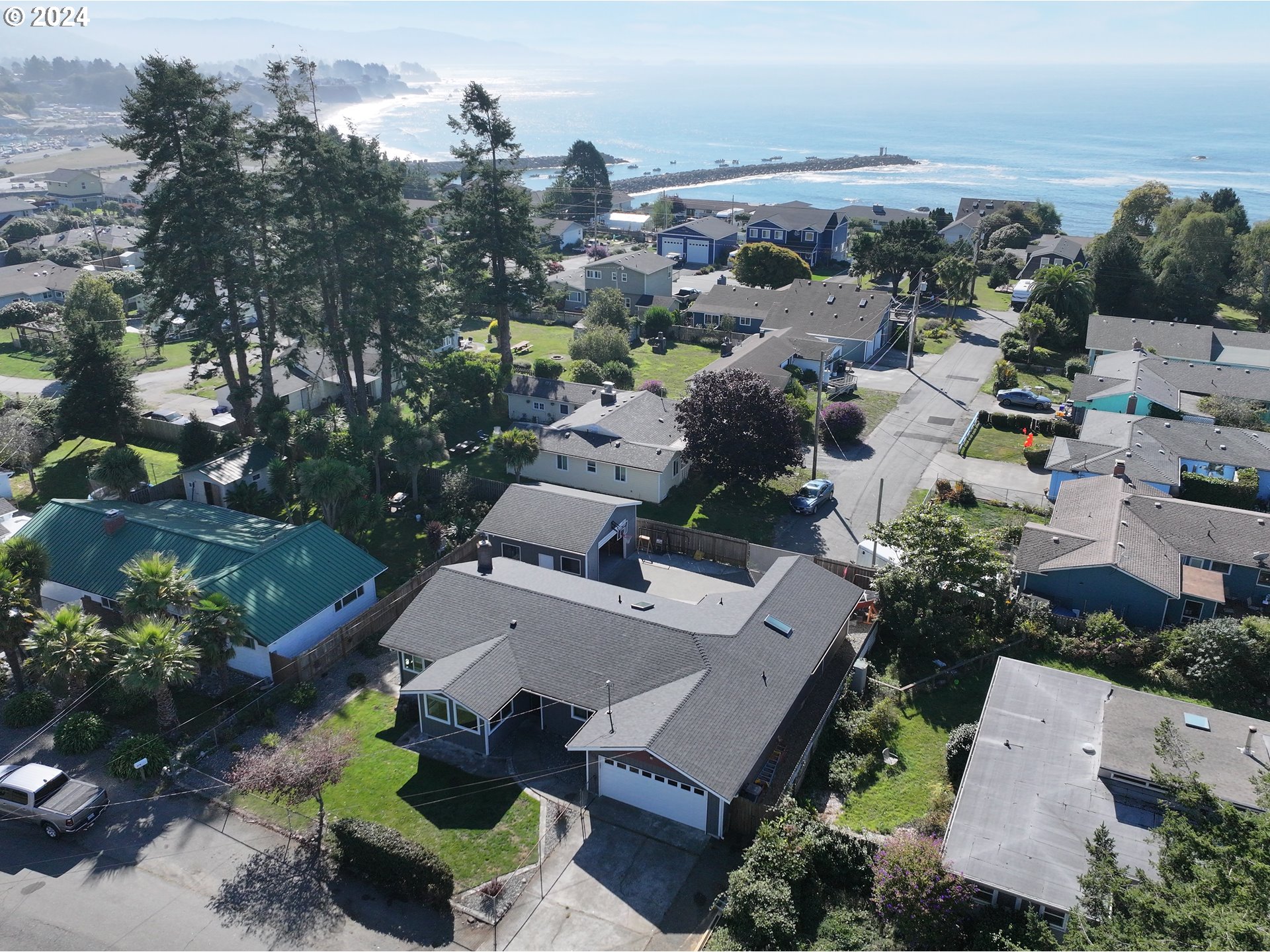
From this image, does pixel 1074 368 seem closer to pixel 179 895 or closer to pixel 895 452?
pixel 895 452

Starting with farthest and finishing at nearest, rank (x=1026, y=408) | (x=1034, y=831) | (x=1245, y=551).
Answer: (x=1026, y=408) → (x=1245, y=551) → (x=1034, y=831)

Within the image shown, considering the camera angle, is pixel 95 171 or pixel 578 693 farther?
pixel 95 171

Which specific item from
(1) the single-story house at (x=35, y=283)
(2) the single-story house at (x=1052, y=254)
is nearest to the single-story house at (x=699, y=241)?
(2) the single-story house at (x=1052, y=254)

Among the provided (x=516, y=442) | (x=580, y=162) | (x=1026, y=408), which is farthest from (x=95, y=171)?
(x=1026, y=408)

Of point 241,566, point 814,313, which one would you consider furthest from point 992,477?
point 241,566

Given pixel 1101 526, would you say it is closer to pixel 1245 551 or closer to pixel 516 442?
pixel 1245 551

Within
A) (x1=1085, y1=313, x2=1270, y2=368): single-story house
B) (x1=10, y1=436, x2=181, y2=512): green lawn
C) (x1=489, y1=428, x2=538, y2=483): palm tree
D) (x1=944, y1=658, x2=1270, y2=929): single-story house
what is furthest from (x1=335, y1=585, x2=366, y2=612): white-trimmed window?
(x1=1085, y1=313, x2=1270, y2=368): single-story house

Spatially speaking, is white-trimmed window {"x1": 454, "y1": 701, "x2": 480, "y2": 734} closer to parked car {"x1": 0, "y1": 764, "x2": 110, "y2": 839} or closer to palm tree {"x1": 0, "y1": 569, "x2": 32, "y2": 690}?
parked car {"x1": 0, "y1": 764, "x2": 110, "y2": 839}

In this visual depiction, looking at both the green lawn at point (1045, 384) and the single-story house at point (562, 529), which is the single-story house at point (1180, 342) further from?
the single-story house at point (562, 529)
